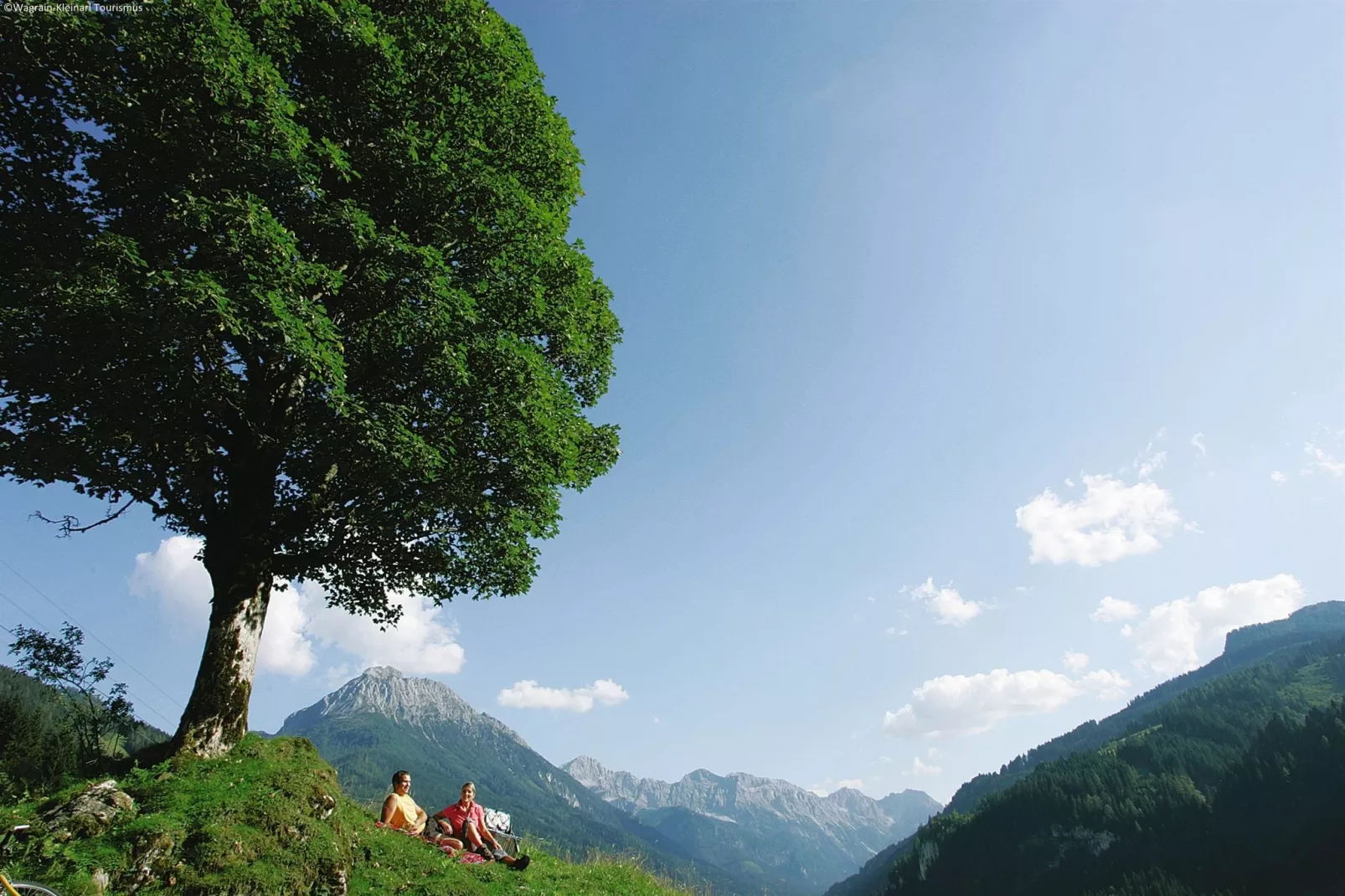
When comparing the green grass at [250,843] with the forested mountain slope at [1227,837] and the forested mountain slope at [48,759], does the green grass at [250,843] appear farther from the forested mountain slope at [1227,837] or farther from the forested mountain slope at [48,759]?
the forested mountain slope at [1227,837]

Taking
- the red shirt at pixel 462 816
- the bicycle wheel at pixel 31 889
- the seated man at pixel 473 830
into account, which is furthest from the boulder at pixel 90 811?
the red shirt at pixel 462 816

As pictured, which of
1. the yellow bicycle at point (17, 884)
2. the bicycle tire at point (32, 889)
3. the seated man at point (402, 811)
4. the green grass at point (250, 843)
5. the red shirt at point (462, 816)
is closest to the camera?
the yellow bicycle at point (17, 884)

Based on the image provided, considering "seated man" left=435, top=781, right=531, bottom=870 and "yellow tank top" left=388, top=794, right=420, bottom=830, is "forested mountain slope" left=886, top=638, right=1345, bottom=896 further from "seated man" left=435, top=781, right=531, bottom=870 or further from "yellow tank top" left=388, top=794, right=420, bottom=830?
"yellow tank top" left=388, top=794, right=420, bottom=830

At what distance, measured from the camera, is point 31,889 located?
7.40 metres

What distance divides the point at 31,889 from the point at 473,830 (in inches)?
333

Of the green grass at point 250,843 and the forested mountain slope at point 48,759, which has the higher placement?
the forested mountain slope at point 48,759

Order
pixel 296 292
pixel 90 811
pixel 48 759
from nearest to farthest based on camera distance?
pixel 90 811, pixel 296 292, pixel 48 759

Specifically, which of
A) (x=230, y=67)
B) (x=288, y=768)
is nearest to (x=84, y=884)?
(x=288, y=768)

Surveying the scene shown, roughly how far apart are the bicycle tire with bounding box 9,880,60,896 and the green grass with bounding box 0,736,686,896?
0.93ft

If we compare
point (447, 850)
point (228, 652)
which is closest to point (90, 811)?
point (228, 652)

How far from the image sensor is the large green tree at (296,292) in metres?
10.2

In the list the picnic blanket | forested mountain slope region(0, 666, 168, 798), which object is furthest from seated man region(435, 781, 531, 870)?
forested mountain slope region(0, 666, 168, 798)

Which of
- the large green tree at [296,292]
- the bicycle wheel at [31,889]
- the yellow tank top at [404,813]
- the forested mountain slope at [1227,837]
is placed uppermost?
the forested mountain slope at [1227,837]

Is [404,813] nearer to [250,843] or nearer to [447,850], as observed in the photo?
[447,850]
